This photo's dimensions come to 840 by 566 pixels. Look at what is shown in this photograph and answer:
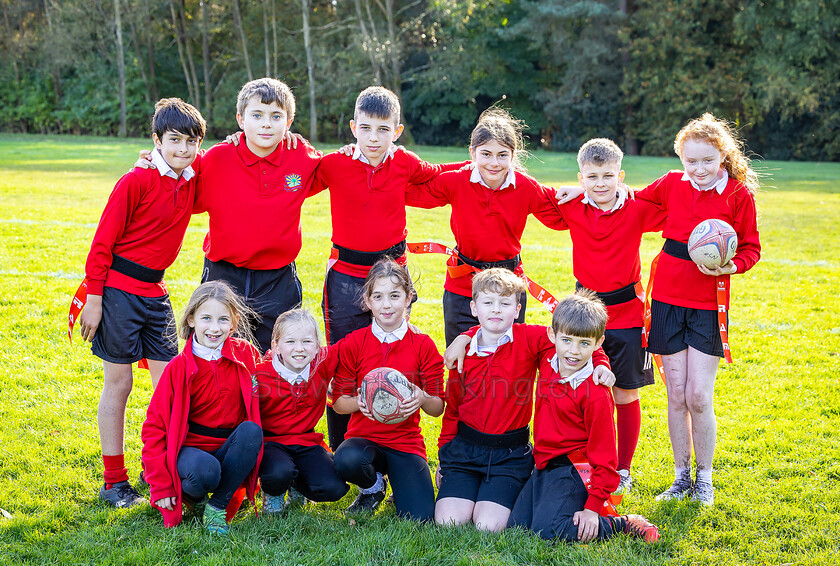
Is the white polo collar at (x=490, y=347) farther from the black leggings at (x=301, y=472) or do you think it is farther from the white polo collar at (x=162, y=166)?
the white polo collar at (x=162, y=166)

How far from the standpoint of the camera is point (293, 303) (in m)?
4.14

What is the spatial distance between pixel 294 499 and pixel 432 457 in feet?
3.02

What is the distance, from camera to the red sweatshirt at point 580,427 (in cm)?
337

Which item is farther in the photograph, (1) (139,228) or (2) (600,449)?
(1) (139,228)

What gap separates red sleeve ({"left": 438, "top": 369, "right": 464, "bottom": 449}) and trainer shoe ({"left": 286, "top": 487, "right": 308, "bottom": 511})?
77 centimetres

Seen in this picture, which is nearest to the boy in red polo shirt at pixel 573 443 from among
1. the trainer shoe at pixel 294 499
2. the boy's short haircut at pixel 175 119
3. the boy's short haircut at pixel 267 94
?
the trainer shoe at pixel 294 499

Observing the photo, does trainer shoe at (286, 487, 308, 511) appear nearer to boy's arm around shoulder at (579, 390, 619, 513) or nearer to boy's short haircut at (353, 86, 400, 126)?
boy's arm around shoulder at (579, 390, 619, 513)

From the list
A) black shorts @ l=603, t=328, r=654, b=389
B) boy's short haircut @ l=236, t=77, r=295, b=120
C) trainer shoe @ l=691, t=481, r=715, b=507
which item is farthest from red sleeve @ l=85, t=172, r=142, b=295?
trainer shoe @ l=691, t=481, r=715, b=507

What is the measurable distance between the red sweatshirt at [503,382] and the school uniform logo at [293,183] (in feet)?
4.49

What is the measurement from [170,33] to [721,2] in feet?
A: 86.5

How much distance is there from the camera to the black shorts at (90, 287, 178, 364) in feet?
12.2

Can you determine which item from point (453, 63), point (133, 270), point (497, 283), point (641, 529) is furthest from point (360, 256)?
point (453, 63)

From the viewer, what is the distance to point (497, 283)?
3.65 meters

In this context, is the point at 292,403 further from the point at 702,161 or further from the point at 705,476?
the point at 702,161
